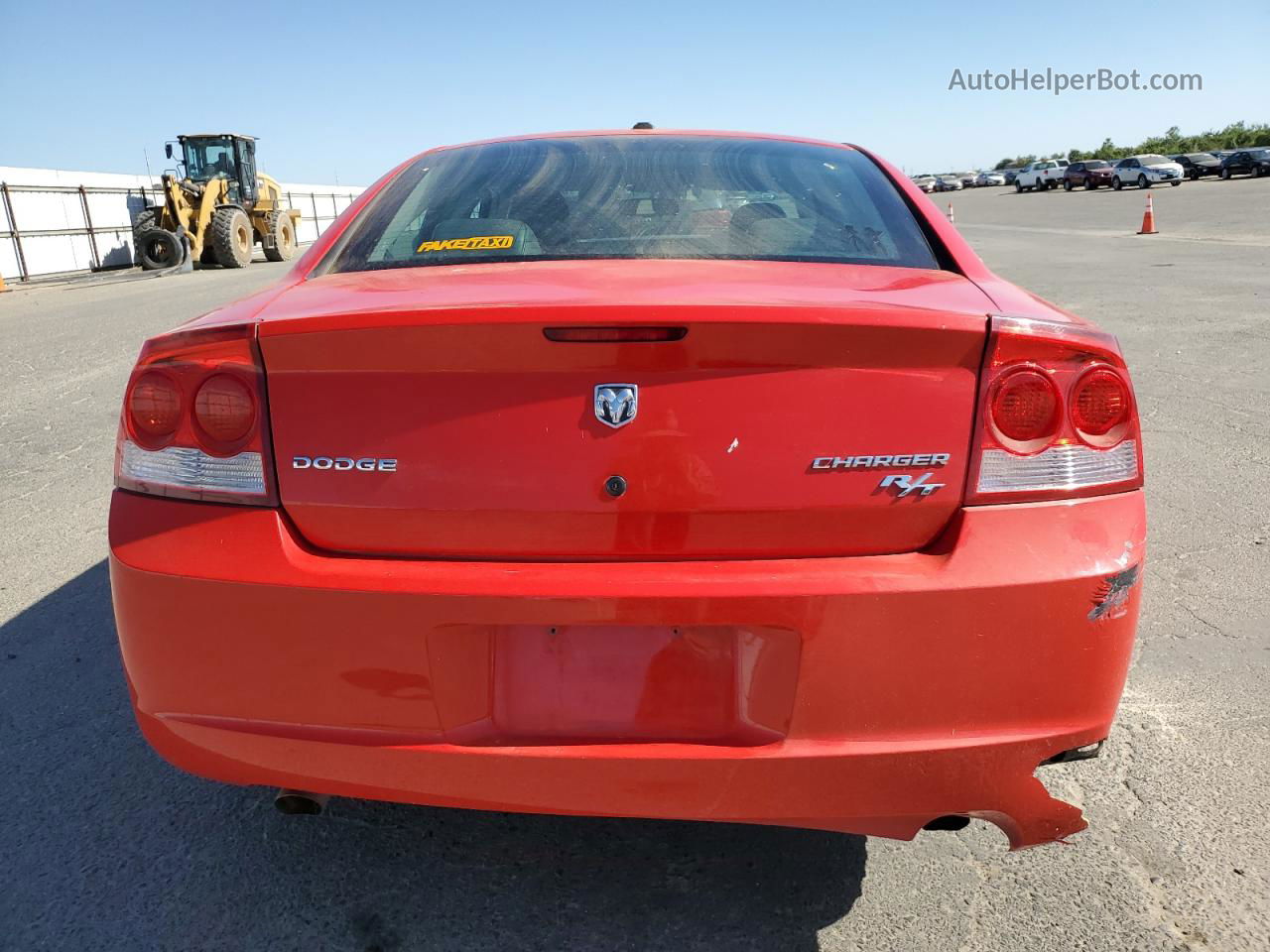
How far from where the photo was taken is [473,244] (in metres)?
2.34

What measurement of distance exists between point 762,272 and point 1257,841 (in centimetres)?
178

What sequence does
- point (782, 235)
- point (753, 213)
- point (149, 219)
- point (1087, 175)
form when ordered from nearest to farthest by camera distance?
point (782, 235)
point (753, 213)
point (149, 219)
point (1087, 175)

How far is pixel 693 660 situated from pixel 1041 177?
67.7 m

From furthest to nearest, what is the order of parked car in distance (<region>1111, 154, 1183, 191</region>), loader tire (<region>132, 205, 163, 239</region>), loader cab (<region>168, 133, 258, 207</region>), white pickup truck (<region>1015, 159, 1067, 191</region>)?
white pickup truck (<region>1015, 159, 1067, 191</region>) → parked car in distance (<region>1111, 154, 1183, 191</region>) → loader cab (<region>168, 133, 258, 207</region>) → loader tire (<region>132, 205, 163, 239</region>)

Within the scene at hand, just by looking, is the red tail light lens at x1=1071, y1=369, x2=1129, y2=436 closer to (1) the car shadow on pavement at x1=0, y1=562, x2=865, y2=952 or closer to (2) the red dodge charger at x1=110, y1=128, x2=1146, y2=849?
(2) the red dodge charger at x1=110, y1=128, x2=1146, y2=849

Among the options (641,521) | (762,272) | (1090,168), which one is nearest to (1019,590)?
(641,521)

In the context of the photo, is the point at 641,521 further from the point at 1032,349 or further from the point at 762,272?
the point at 1032,349

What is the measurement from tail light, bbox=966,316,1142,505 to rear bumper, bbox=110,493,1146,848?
55 millimetres

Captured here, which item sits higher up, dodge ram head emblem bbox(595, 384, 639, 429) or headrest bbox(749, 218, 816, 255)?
headrest bbox(749, 218, 816, 255)

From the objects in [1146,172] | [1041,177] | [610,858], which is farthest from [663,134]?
[1041,177]

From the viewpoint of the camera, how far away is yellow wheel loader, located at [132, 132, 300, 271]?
22000mm

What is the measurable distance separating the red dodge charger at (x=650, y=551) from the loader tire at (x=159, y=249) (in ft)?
74.2

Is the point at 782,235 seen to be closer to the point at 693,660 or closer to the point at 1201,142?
the point at 693,660

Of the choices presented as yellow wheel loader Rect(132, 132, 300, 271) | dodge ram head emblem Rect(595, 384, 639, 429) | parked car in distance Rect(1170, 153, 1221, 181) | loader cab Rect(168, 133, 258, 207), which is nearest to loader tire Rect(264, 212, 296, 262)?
yellow wheel loader Rect(132, 132, 300, 271)
